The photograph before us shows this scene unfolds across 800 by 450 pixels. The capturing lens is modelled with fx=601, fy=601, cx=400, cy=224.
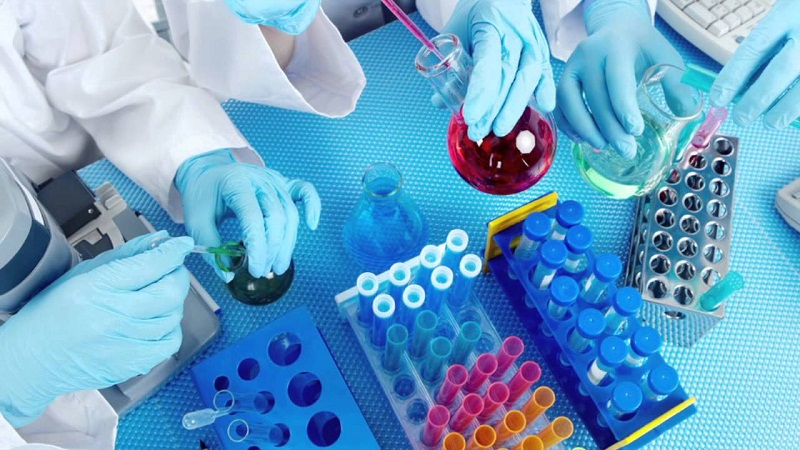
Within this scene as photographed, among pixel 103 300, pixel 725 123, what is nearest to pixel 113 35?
pixel 103 300

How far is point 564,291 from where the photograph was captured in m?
0.81

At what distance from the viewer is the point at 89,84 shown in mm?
922

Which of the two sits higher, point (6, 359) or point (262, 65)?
point (262, 65)

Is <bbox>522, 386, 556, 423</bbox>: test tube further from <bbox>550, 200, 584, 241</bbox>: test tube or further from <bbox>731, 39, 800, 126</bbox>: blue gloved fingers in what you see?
<bbox>731, 39, 800, 126</bbox>: blue gloved fingers

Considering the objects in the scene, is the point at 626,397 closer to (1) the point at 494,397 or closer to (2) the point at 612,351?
(2) the point at 612,351

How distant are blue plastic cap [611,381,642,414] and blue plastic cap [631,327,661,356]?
4 centimetres

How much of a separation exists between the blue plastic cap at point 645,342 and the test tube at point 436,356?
0.79 feet

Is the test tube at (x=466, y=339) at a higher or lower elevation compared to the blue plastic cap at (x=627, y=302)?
lower

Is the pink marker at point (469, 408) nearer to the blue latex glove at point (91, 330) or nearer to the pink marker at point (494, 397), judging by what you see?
the pink marker at point (494, 397)

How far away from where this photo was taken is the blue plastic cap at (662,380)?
29.6 inches

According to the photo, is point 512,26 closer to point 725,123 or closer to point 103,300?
point 725,123

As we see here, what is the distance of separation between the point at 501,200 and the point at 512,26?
29 cm

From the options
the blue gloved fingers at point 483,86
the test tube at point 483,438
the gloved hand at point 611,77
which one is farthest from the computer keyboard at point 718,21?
the test tube at point 483,438

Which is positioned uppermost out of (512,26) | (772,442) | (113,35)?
(512,26)
